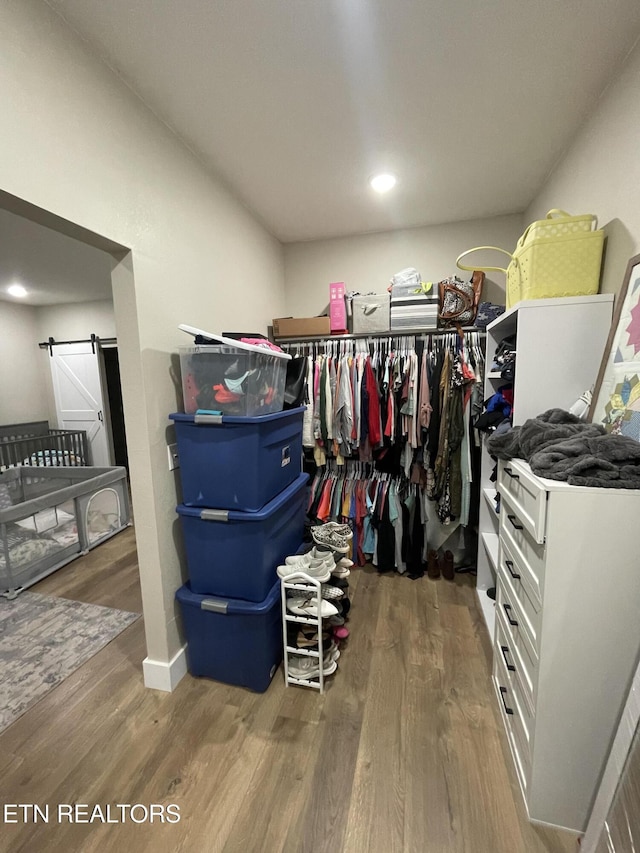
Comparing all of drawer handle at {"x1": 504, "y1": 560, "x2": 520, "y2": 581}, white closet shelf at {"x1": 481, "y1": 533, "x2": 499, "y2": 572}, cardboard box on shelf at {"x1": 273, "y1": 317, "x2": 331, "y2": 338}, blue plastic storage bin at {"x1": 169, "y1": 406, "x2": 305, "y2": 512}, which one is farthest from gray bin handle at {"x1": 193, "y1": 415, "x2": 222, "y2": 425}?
white closet shelf at {"x1": 481, "y1": 533, "x2": 499, "y2": 572}

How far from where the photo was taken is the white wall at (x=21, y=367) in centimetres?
448

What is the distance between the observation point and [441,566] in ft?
8.34

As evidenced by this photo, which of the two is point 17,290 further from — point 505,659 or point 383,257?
point 505,659

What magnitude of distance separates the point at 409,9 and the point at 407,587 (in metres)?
2.83

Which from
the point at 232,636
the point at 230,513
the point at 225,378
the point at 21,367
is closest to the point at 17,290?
the point at 21,367

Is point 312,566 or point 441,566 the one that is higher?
point 312,566

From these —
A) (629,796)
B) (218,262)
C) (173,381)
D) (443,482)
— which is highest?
(218,262)

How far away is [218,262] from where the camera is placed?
1942 mm

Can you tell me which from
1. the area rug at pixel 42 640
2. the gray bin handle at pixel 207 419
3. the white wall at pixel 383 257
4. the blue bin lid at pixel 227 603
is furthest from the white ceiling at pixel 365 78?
the area rug at pixel 42 640

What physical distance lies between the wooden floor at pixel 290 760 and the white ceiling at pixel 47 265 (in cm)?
247

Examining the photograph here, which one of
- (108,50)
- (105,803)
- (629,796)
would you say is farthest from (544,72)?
(105,803)

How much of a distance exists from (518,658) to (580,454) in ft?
2.54

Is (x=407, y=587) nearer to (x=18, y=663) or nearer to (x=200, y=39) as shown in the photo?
(x=18, y=663)

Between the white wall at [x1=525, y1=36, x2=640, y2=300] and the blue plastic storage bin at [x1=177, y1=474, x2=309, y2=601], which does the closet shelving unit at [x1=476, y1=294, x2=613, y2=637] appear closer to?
the white wall at [x1=525, y1=36, x2=640, y2=300]
